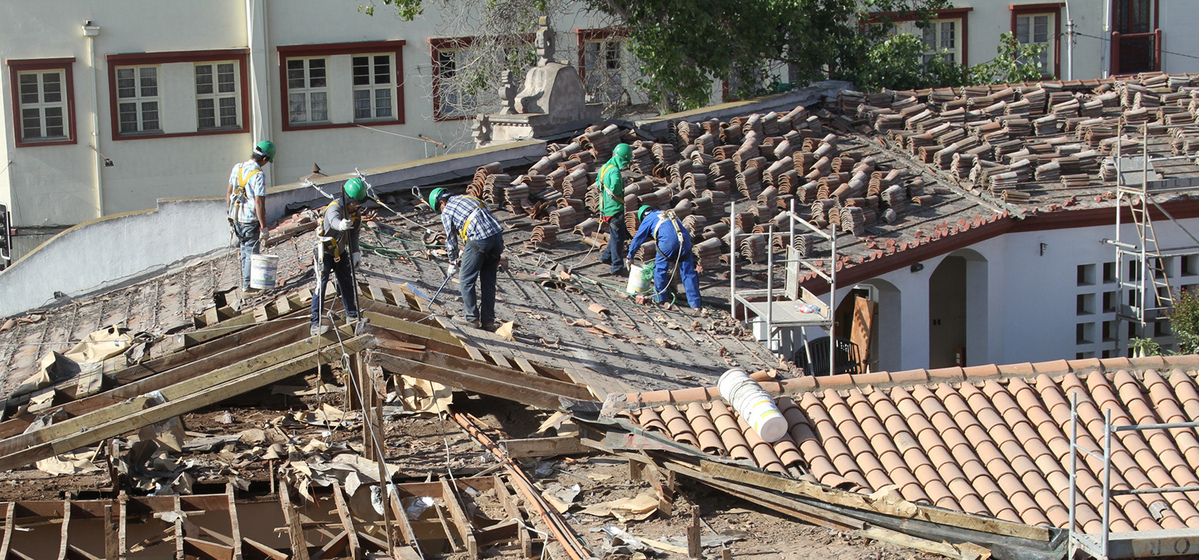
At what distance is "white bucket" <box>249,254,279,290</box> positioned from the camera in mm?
15164

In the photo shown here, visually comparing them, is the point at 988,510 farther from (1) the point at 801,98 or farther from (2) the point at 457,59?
(2) the point at 457,59

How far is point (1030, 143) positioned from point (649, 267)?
10.4m

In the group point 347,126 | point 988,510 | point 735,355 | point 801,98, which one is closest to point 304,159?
point 347,126

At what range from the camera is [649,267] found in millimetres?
16891

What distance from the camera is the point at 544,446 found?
11.7 meters

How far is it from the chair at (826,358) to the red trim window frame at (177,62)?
16276 mm

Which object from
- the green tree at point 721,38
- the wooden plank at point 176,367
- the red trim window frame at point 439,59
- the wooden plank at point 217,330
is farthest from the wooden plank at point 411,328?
the red trim window frame at point 439,59

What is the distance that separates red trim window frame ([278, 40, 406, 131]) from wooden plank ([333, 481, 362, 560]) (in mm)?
20910

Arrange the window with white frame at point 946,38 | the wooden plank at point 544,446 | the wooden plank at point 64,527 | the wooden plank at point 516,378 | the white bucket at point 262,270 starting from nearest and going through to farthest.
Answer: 1. the wooden plank at point 64,527
2. the wooden plank at point 544,446
3. the wooden plank at point 516,378
4. the white bucket at point 262,270
5. the window with white frame at point 946,38

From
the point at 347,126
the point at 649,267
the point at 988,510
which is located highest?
the point at 347,126

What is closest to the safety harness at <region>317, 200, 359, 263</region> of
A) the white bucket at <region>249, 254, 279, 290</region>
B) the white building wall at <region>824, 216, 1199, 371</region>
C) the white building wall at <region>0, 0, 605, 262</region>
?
the white bucket at <region>249, 254, 279, 290</region>

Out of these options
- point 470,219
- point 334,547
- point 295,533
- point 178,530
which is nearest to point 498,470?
point 334,547

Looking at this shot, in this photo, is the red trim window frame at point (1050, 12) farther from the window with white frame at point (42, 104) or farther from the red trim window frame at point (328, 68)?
the window with white frame at point (42, 104)

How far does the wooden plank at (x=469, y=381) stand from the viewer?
11797mm
